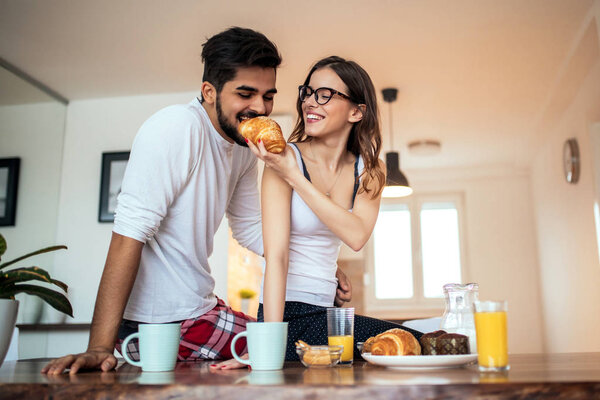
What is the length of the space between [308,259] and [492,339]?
0.77 meters

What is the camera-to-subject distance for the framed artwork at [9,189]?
12.5 feet

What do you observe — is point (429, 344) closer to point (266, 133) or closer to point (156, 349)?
point (156, 349)

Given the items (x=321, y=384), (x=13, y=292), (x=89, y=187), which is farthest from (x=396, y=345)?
(x=89, y=187)

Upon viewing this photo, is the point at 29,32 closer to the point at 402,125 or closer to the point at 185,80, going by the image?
the point at 185,80

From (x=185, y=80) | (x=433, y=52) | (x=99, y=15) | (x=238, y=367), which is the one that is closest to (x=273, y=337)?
(x=238, y=367)

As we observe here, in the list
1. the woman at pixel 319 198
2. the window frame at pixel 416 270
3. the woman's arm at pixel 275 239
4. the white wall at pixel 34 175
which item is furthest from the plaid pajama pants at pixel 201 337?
the window frame at pixel 416 270

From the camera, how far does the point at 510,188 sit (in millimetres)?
7043

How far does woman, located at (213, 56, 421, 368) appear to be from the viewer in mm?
1426

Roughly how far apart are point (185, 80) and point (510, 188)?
4.68m

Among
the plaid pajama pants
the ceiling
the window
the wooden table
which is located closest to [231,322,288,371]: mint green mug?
the wooden table

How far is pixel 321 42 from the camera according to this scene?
11.5 feet

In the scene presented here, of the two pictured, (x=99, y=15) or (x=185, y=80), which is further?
(x=185, y=80)

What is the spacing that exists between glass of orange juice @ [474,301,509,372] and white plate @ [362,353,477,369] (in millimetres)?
60

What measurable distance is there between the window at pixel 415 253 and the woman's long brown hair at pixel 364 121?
5.64 meters
